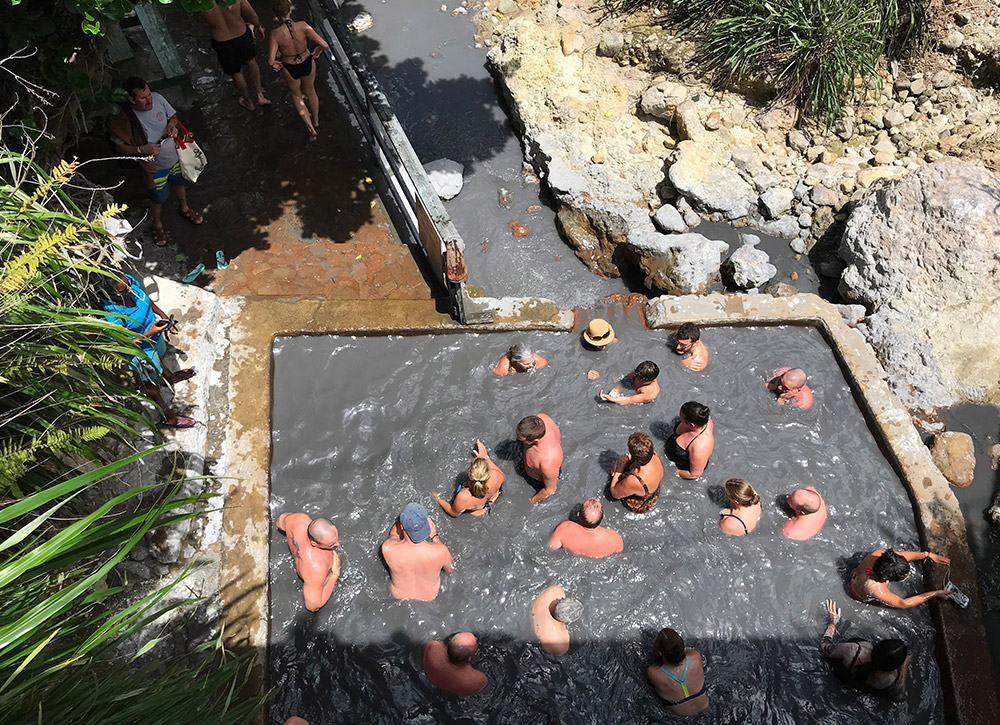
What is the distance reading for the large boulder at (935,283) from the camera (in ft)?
22.9

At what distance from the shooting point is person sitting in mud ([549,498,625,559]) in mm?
5762

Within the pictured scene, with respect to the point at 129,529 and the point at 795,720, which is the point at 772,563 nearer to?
the point at 795,720

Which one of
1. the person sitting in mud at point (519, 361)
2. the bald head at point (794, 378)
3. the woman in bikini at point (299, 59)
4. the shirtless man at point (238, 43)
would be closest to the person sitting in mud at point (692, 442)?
the bald head at point (794, 378)

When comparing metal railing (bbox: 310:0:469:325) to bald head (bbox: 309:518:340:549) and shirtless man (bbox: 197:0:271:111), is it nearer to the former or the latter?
shirtless man (bbox: 197:0:271:111)

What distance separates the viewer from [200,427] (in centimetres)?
598

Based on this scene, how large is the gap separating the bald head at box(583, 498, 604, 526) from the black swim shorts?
6.68m

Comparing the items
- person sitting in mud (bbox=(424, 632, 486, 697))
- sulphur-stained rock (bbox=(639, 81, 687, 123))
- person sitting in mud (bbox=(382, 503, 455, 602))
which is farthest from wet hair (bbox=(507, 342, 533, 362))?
sulphur-stained rock (bbox=(639, 81, 687, 123))

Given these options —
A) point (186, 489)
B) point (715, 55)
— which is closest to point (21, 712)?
point (186, 489)

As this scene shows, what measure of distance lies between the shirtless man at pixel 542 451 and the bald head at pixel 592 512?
18.4 inches

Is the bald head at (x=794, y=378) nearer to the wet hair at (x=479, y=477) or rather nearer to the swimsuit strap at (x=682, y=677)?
the swimsuit strap at (x=682, y=677)

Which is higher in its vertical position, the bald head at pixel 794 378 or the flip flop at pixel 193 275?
the flip flop at pixel 193 275

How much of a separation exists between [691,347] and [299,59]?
5583 millimetres

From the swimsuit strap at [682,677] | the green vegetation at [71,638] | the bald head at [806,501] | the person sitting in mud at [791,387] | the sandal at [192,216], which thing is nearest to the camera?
the green vegetation at [71,638]

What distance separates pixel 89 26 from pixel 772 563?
6.64 meters
